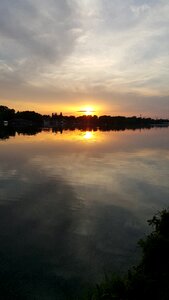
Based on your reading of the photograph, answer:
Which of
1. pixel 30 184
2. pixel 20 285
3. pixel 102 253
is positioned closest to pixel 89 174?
pixel 30 184

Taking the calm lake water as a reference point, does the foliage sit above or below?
above

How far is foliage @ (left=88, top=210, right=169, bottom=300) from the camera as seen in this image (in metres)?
10.5

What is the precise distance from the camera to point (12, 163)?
5009 centimetres

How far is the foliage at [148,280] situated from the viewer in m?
10.5

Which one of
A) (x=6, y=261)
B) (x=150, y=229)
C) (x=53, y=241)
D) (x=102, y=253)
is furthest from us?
(x=150, y=229)

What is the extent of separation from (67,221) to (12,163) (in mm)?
29887

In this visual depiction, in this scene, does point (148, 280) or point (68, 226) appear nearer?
point (148, 280)

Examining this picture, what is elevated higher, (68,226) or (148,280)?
(148,280)

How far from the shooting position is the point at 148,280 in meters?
10.9

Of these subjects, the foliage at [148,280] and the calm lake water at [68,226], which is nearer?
the foliage at [148,280]

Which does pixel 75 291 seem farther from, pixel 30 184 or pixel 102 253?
pixel 30 184

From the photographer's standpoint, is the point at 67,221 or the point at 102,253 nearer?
the point at 102,253

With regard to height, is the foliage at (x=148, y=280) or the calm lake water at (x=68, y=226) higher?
the foliage at (x=148, y=280)

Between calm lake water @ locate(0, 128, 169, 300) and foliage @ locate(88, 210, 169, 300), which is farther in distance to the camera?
calm lake water @ locate(0, 128, 169, 300)
